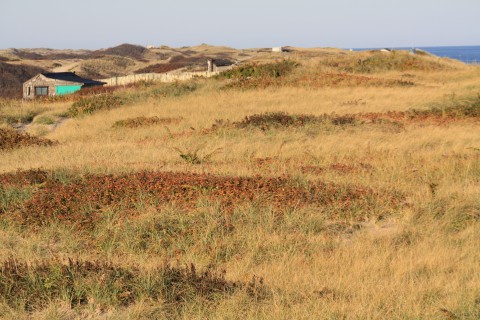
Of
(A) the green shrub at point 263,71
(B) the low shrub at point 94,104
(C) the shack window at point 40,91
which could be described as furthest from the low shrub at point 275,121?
(C) the shack window at point 40,91

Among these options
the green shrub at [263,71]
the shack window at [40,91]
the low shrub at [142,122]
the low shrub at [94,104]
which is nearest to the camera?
the low shrub at [142,122]

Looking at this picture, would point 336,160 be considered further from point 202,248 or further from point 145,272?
point 145,272

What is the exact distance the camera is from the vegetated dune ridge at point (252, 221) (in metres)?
5.62

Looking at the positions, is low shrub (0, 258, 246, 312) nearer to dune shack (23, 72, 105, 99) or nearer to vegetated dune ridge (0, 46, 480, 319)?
vegetated dune ridge (0, 46, 480, 319)

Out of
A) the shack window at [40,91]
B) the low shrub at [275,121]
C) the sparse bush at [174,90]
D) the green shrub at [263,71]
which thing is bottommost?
the shack window at [40,91]

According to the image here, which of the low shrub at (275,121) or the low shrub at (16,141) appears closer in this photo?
the low shrub at (16,141)

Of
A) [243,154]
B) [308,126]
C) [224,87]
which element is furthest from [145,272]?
[224,87]

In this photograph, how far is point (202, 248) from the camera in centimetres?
742

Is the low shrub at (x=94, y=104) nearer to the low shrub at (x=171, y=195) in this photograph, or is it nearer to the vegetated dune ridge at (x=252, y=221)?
the vegetated dune ridge at (x=252, y=221)

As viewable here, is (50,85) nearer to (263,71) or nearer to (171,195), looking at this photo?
(263,71)

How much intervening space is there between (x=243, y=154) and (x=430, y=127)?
20.2 feet

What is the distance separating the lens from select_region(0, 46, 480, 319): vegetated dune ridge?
562 centimetres

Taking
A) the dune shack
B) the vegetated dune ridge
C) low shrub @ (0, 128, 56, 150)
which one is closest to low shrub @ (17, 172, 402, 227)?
the vegetated dune ridge

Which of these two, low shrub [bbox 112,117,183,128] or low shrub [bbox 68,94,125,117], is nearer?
low shrub [bbox 112,117,183,128]
